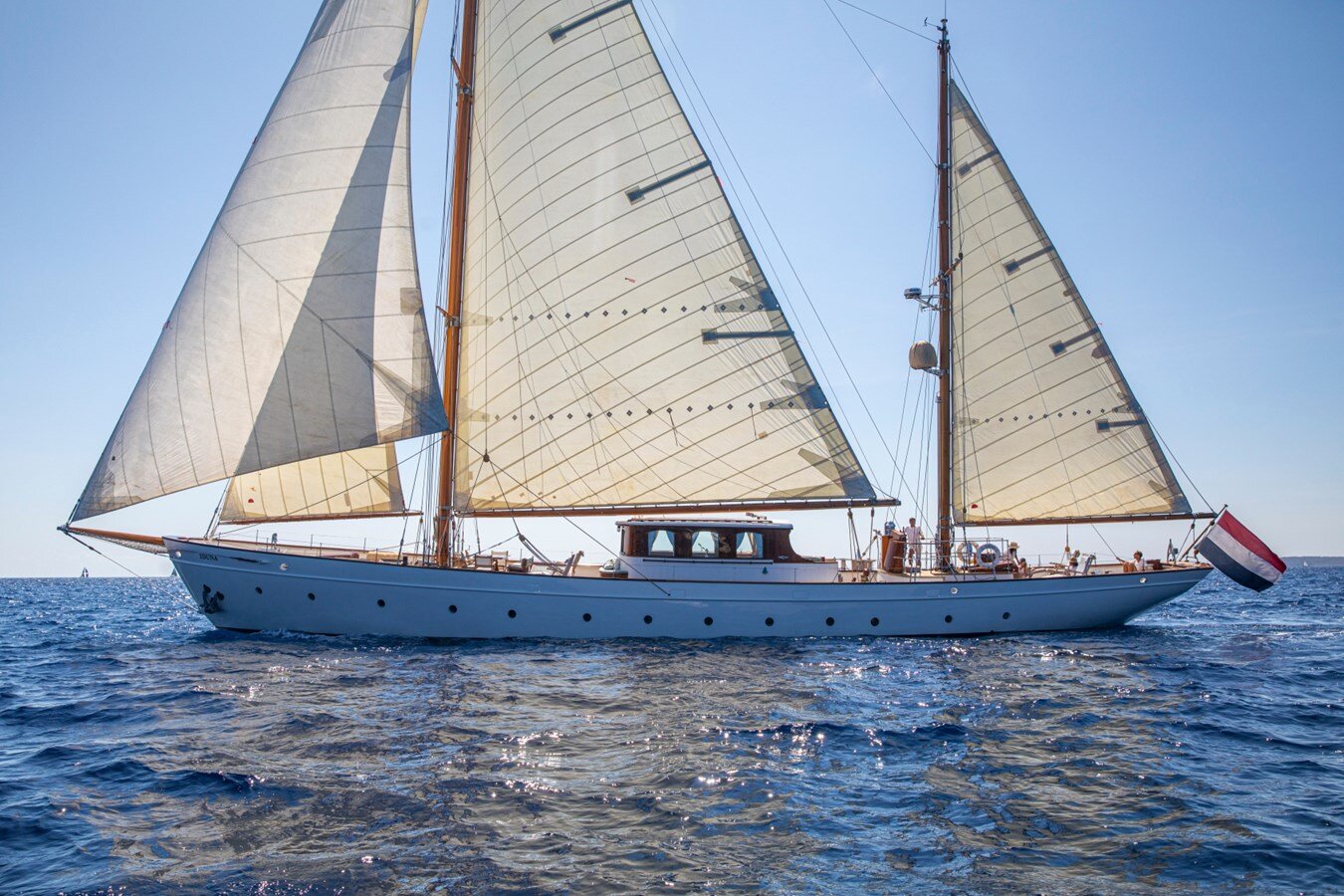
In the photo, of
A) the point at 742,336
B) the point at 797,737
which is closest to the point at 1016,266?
the point at 742,336

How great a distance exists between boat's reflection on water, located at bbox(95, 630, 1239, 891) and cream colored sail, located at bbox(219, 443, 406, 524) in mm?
5022

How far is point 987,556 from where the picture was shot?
73.3 ft

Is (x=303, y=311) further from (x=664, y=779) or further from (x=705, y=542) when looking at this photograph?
(x=664, y=779)

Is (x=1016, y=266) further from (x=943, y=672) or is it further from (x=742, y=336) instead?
(x=943, y=672)

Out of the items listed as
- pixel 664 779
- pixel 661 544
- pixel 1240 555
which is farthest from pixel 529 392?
pixel 1240 555

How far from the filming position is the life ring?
22297 mm

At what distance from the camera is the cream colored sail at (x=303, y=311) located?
18062 millimetres

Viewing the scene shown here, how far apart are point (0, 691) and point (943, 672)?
16588 millimetres

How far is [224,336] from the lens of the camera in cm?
1834

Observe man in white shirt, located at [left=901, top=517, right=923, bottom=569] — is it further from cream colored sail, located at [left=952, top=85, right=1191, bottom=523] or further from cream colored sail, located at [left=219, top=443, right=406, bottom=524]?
cream colored sail, located at [left=219, top=443, right=406, bottom=524]

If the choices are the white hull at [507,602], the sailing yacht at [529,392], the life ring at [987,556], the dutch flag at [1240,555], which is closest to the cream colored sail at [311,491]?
the sailing yacht at [529,392]

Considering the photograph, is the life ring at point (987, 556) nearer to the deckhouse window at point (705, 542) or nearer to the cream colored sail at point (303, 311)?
the deckhouse window at point (705, 542)

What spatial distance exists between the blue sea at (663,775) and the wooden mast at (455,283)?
4.30 metres

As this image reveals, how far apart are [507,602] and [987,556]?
1202 cm
